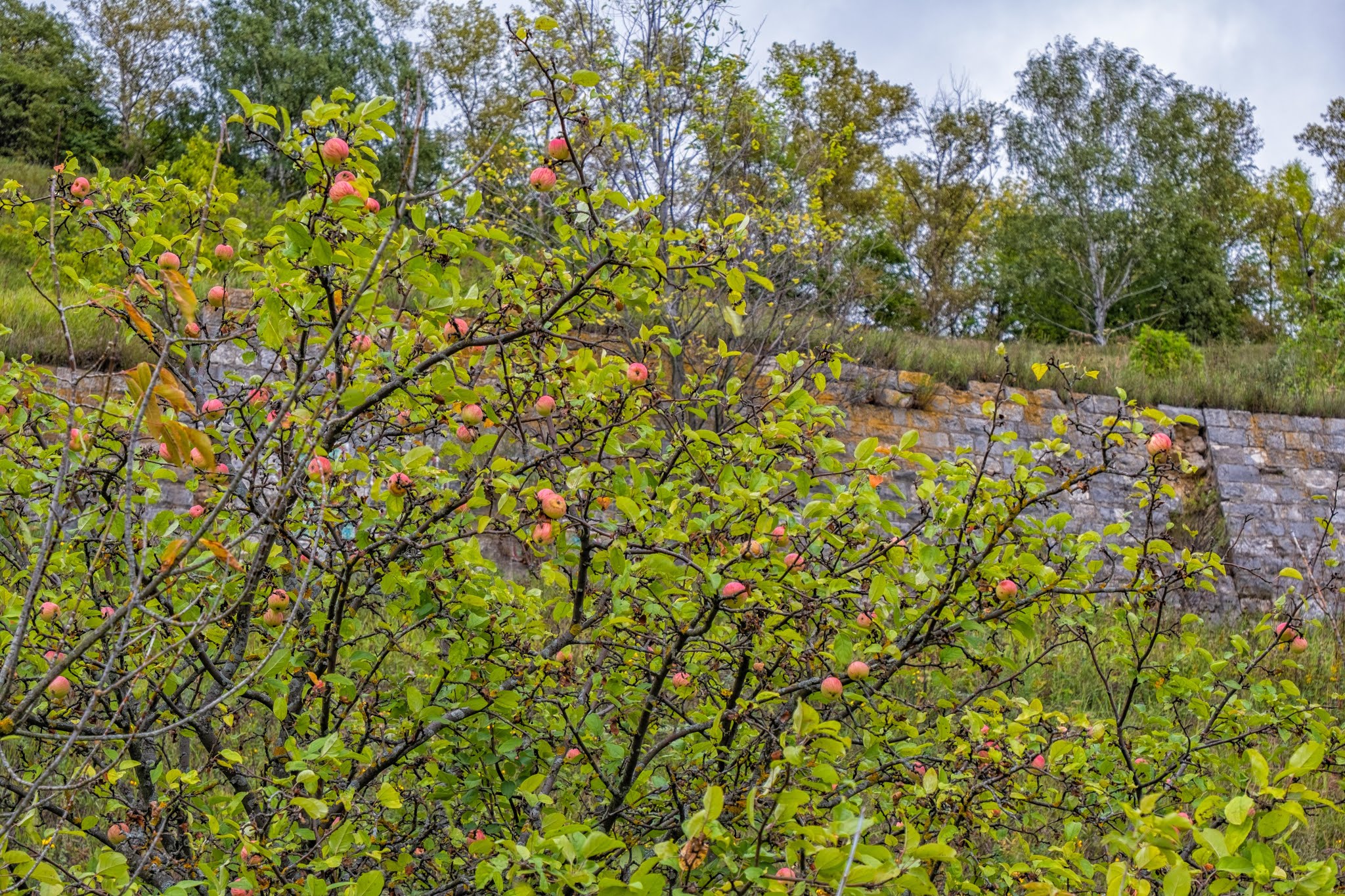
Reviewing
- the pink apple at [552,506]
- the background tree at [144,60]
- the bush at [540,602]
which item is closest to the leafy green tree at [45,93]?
the background tree at [144,60]

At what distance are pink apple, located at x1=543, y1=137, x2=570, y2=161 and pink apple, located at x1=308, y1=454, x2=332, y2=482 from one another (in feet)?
2.29

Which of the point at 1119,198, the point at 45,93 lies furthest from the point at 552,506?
the point at 1119,198

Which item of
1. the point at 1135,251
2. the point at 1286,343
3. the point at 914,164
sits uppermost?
the point at 914,164

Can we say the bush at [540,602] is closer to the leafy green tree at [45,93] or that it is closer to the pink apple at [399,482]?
the pink apple at [399,482]

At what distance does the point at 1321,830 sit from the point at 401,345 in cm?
417

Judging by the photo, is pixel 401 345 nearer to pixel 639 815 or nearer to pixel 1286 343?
pixel 639 815

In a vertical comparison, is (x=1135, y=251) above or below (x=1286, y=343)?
above

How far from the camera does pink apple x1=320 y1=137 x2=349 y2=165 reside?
1563 mm

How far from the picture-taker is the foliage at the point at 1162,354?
9.12 m

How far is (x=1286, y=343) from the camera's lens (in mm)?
9680

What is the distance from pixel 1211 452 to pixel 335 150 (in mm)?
7808

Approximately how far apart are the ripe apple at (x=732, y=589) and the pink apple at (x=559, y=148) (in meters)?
0.80

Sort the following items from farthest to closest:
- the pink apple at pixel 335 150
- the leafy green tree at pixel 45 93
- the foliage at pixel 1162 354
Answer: the leafy green tree at pixel 45 93, the foliage at pixel 1162 354, the pink apple at pixel 335 150

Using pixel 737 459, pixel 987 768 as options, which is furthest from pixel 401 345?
pixel 987 768
